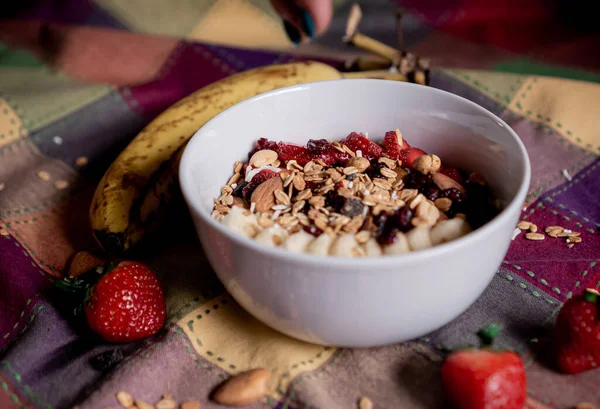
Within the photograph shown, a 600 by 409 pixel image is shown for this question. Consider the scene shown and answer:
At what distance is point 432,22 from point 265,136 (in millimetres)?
1099

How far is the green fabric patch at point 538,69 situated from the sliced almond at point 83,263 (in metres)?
1.22

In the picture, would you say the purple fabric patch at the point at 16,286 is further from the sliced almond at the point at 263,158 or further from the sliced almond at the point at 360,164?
the sliced almond at the point at 360,164

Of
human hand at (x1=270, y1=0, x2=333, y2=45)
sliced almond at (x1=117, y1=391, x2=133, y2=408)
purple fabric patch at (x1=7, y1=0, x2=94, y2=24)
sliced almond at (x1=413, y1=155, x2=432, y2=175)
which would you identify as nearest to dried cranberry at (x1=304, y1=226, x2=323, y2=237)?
sliced almond at (x1=413, y1=155, x2=432, y2=175)

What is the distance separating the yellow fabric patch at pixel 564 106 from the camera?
1.26 m

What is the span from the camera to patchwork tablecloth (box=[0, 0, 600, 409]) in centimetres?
82

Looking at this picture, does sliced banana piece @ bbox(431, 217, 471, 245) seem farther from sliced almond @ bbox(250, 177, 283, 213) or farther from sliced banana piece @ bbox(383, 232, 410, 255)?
sliced almond @ bbox(250, 177, 283, 213)

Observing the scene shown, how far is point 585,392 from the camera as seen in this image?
0.76 meters

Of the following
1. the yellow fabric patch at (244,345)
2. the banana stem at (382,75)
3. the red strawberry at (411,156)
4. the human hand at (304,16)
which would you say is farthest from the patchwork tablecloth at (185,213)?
the human hand at (304,16)

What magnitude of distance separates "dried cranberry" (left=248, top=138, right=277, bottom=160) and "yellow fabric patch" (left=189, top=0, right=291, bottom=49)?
0.84 meters

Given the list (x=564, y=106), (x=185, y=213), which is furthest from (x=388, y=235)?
(x=564, y=106)

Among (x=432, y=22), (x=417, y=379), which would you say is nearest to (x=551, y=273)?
(x=417, y=379)

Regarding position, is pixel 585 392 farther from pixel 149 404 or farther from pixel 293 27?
pixel 293 27

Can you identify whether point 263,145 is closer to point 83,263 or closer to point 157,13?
point 83,263

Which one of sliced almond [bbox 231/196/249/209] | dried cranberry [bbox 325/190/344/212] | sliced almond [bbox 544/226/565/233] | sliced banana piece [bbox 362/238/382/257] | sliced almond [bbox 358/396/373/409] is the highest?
sliced banana piece [bbox 362/238/382/257]
